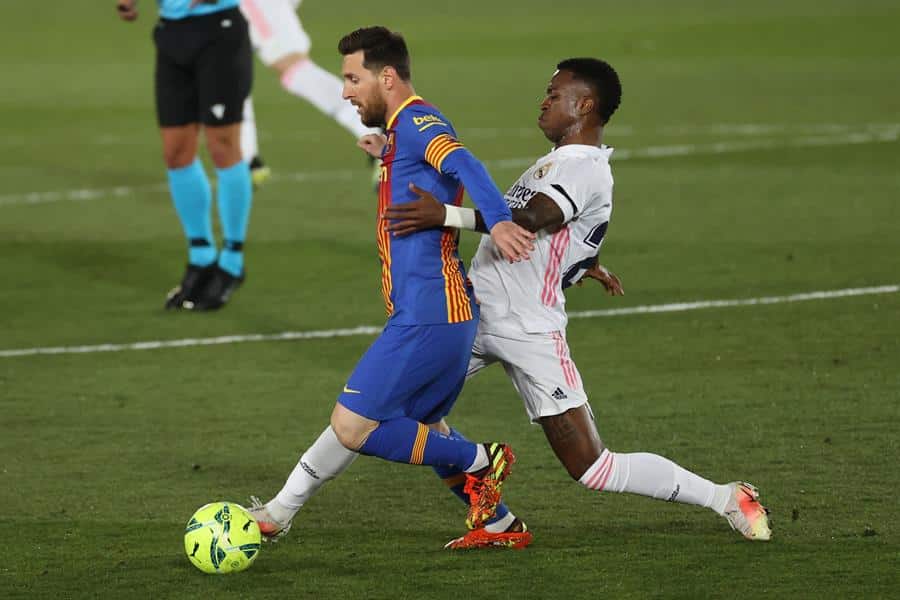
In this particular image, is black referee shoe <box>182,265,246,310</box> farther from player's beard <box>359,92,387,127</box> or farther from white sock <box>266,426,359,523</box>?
player's beard <box>359,92,387,127</box>

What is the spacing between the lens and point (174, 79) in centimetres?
930

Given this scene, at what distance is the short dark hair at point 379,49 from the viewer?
5.38 m

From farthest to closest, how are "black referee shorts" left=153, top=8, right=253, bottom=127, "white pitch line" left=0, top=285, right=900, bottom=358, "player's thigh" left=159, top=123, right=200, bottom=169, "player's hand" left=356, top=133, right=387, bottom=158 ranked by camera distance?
"player's thigh" left=159, top=123, right=200, bottom=169 < "black referee shorts" left=153, top=8, right=253, bottom=127 < "white pitch line" left=0, top=285, right=900, bottom=358 < "player's hand" left=356, top=133, right=387, bottom=158

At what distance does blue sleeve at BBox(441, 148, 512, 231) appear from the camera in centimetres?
505

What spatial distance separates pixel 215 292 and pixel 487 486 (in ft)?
14.2

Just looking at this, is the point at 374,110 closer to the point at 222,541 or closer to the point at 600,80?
the point at 600,80

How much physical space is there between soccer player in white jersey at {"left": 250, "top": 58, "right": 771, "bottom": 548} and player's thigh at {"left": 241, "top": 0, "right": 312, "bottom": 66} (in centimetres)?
683

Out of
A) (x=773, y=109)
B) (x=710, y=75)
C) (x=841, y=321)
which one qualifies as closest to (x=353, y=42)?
(x=841, y=321)

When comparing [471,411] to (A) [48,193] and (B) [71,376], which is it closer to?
(B) [71,376]

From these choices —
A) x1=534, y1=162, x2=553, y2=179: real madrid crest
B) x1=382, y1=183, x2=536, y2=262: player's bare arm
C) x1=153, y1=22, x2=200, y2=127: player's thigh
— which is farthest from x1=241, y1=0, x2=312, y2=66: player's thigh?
x1=382, y1=183, x2=536, y2=262: player's bare arm

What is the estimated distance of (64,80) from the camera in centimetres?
2139

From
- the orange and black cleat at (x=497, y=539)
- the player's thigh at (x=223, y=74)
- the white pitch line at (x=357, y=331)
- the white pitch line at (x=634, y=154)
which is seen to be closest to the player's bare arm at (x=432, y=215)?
the orange and black cleat at (x=497, y=539)

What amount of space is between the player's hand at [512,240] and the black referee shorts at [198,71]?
179 inches

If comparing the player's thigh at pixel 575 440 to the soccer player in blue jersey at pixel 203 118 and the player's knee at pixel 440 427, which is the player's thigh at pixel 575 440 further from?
the soccer player in blue jersey at pixel 203 118
